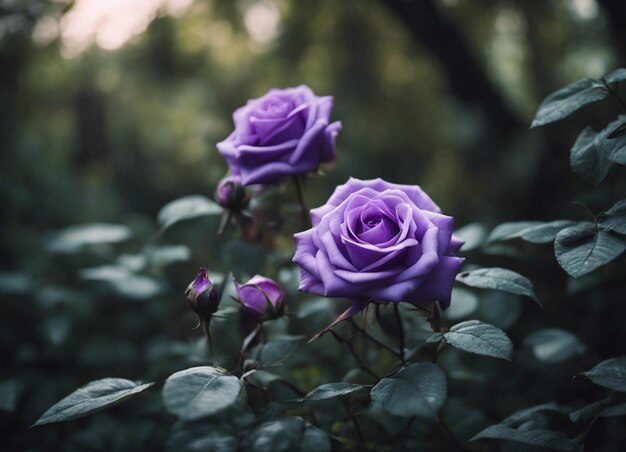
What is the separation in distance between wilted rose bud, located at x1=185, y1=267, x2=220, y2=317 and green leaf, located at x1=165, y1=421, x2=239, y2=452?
15cm

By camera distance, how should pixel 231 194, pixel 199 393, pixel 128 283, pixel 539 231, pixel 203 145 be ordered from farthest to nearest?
pixel 203 145
pixel 128 283
pixel 231 194
pixel 539 231
pixel 199 393

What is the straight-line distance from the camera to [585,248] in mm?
648

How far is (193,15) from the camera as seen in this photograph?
10.7 ft

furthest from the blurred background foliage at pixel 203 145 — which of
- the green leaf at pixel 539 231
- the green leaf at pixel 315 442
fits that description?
the green leaf at pixel 315 442

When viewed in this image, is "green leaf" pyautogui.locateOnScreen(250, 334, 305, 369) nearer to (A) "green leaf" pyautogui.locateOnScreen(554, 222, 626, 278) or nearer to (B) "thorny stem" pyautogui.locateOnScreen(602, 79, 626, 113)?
(A) "green leaf" pyautogui.locateOnScreen(554, 222, 626, 278)

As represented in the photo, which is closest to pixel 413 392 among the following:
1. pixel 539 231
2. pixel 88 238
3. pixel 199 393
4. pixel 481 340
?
pixel 481 340

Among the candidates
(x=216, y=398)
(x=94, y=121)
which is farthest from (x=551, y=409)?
(x=94, y=121)

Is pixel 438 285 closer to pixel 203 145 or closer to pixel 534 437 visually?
pixel 534 437

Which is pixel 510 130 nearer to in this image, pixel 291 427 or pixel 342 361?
pixel 342 361

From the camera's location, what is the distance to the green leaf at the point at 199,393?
1.73 feet

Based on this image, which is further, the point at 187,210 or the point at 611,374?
the point at 187,210

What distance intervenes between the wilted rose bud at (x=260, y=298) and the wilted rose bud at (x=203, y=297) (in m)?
0.05

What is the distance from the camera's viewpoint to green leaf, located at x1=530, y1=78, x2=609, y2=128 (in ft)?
2.35

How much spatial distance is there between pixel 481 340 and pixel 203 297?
1.18 feet
